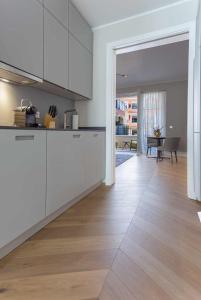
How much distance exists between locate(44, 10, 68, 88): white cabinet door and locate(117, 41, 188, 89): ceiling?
304 cm

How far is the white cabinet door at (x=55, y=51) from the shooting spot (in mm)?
2154

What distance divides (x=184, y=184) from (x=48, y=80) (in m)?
2.54

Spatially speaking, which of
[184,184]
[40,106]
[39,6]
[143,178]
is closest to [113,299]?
[40,106]

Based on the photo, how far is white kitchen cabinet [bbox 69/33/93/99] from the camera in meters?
2.68

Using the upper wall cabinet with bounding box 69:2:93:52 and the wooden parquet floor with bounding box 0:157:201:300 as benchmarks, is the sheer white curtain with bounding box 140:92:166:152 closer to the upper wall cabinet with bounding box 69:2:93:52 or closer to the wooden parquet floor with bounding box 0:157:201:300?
the upper wall cabinet with bounding box 69:2:93:52

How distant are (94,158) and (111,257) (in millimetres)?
1595

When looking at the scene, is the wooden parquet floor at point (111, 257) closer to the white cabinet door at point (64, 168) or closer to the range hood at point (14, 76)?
the white cabinet door at point (64, 168)

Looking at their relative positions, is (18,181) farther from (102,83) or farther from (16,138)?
(102,83)

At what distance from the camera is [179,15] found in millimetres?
2711

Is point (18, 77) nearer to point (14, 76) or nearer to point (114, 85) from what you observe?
point (14, 76)

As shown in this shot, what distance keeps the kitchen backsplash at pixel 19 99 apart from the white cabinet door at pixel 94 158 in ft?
2.02

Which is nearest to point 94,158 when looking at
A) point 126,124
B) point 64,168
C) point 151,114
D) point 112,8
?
point 64,168

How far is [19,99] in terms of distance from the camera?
227cm

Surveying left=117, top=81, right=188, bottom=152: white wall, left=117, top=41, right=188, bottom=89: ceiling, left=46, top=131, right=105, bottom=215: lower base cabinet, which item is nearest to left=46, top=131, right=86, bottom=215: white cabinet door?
left=46, top=131, right=105, bottom=215: lower base cabinet
